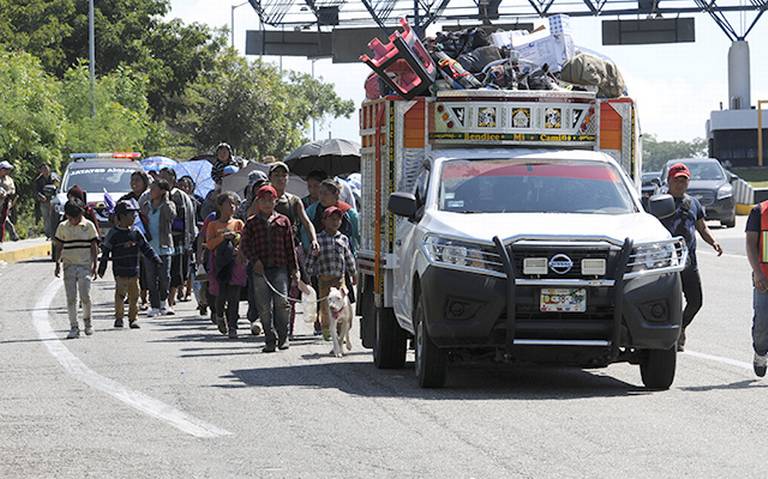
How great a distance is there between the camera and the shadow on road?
13531 mm

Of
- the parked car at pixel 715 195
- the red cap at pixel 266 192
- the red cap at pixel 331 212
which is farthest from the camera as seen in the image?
the parked car at pixel 715 195

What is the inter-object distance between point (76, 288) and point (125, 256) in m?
1.28

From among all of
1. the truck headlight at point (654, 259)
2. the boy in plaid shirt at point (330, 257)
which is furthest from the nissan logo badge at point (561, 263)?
the boy in plaid shirt at point (330, 257)

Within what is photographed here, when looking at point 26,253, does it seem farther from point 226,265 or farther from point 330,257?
point 330,257

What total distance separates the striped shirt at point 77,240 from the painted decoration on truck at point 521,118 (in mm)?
6331

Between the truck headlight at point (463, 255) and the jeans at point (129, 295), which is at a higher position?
the truck headlight at point (463, 255)

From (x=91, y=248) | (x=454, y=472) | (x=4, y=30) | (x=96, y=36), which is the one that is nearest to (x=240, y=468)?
(x=454, y=472)

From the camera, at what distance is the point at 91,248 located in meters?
19.9

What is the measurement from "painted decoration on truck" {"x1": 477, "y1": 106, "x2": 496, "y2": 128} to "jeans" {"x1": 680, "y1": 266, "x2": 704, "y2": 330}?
2.84 metres

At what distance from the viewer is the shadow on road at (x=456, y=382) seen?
13.5 metres

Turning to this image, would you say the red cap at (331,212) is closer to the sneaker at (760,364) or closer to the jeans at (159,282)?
the jeans at (159,282)

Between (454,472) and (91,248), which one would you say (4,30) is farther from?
(454,472)

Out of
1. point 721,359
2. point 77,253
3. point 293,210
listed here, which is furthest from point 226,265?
point 721,359

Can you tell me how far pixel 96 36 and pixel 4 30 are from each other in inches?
539
